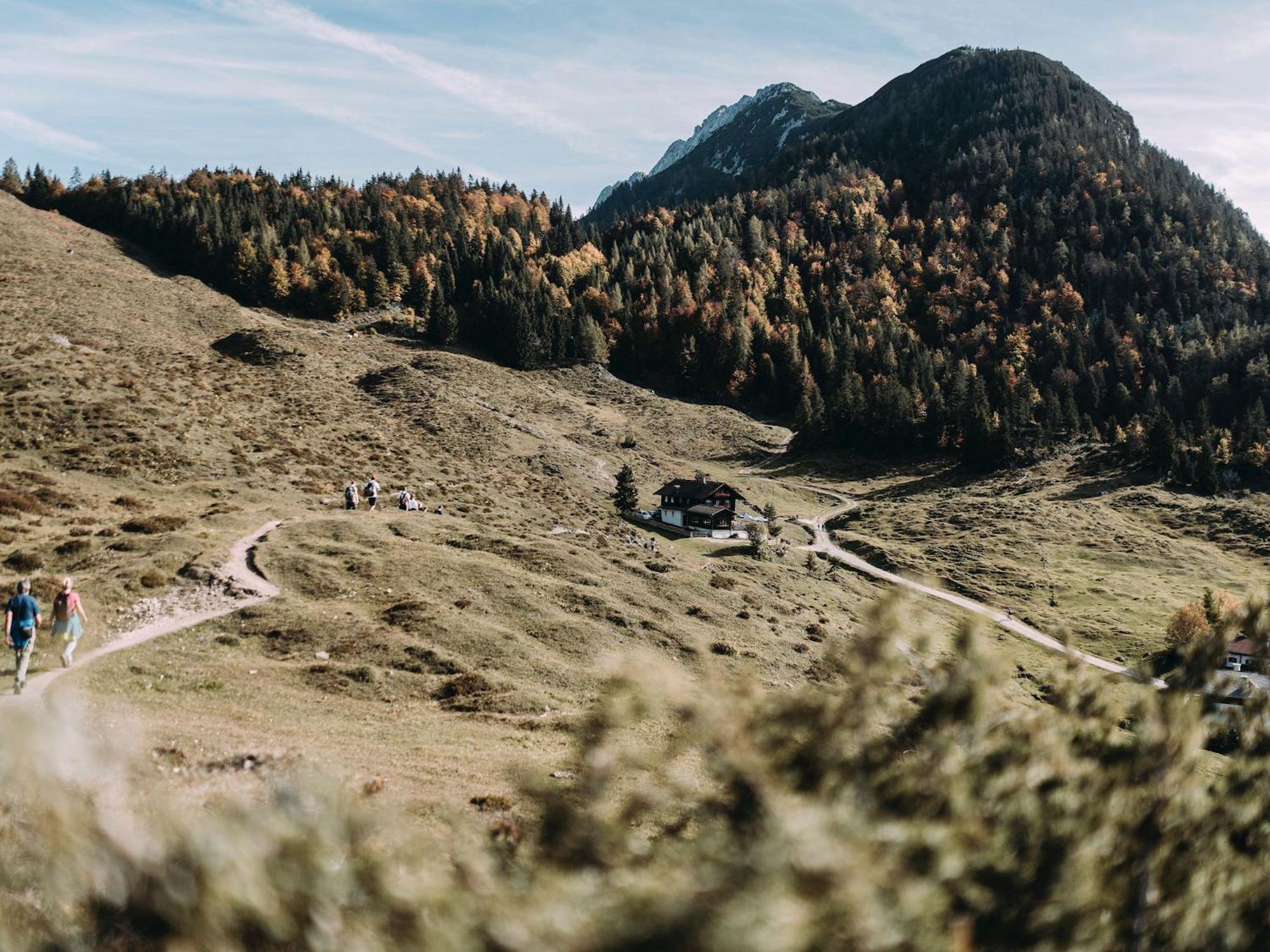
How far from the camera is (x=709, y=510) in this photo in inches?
3371

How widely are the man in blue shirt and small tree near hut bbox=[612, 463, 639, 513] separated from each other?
210ft

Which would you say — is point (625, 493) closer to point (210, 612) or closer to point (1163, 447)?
point (210, 612)

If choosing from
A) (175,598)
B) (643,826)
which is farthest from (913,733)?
(175,598)

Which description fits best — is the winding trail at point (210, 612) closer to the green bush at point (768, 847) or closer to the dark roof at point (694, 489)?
the green bush at point (768, 847)

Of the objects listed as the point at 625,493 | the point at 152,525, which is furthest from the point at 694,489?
the point at 152,525

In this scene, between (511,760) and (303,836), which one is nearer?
(303,836)

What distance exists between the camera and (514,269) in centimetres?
17188

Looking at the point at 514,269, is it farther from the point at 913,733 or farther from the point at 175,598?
the point at 913,733

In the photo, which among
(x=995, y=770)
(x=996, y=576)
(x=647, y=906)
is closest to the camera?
(x=647, y=906)

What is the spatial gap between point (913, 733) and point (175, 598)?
31571 millimetres

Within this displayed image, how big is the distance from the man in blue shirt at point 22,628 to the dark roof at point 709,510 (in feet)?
232

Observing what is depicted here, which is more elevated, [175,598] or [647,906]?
[647,906]

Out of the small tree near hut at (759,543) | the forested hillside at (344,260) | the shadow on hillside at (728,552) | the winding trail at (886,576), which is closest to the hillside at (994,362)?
the forested hillside at (344,260)

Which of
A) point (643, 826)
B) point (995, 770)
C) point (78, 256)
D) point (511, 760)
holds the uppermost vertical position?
point (78, 256)
